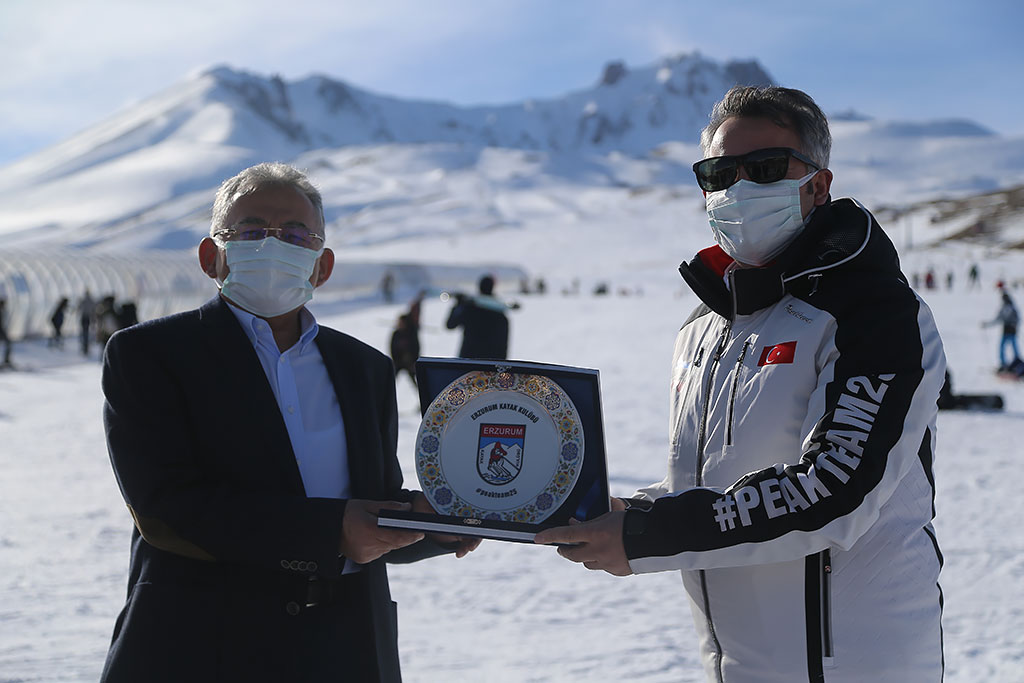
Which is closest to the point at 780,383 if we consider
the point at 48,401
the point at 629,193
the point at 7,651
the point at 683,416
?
the point at 683,416

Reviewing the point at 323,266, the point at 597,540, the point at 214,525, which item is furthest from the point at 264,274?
the point at 597,540

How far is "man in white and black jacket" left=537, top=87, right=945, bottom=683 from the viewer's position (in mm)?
1733

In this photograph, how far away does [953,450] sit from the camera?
8.55 meters

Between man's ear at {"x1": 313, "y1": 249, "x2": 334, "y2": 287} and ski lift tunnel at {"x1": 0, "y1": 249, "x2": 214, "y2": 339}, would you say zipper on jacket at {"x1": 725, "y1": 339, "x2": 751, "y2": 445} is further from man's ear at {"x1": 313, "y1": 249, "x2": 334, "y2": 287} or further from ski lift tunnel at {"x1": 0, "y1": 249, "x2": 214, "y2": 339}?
ski lift tunnel at {"x1": 0, "y1": 249, "x2": 214, "y2": 339}

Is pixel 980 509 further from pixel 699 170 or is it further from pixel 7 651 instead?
pixel 7 651

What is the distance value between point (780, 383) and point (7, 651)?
3.92m

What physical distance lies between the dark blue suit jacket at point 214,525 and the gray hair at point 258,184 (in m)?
0.31

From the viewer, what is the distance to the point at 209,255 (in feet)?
7.49

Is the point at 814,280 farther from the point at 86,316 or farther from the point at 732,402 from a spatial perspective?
the point at 86,316

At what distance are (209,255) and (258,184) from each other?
Result: 0.82ft

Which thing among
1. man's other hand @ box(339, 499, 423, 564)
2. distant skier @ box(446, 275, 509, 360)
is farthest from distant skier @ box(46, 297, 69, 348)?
man's other hand @ box(339, 499, 423, 564)

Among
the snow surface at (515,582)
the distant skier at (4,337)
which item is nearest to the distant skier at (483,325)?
the snow surface at (515,582)

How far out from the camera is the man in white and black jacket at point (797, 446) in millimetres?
1733

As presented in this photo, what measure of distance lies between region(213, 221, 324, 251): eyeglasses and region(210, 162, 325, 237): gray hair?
0.04m
